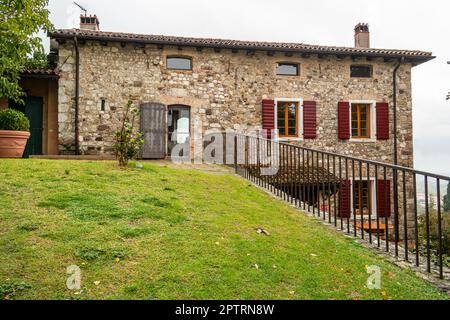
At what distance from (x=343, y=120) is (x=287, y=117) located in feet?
6.86

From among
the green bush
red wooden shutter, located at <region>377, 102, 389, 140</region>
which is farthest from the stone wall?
the green bush

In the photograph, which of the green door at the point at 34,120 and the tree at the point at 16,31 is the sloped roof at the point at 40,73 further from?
the tree at the point at 16,31

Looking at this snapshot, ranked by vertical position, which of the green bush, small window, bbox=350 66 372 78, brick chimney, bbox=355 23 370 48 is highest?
brick chimney, bbox=355 23 370 48

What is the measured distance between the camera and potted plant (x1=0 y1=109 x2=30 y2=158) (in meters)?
9.18

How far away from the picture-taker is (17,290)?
9.79 ft

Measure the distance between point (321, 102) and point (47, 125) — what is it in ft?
32.3

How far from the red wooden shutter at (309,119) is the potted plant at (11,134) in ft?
29.6

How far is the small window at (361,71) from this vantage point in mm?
13859

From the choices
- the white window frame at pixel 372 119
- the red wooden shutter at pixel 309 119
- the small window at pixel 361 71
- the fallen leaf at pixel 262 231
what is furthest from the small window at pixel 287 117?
the fallen leaf at pixel 262 231

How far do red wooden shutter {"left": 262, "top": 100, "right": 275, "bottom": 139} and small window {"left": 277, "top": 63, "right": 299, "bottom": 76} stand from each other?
1.27 meters

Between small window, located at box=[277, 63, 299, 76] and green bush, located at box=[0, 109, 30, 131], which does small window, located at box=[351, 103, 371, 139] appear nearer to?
small window, located at box=[277, 63, 299, 76]

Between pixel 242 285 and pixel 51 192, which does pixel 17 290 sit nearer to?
pixel 242 285

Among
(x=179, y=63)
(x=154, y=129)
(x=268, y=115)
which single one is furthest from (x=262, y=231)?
(x=179, y=63)
